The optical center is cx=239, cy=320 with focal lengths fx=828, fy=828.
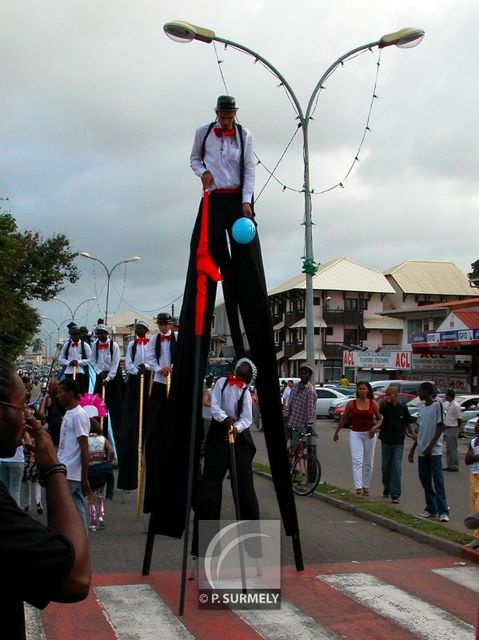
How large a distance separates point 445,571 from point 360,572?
95 cm

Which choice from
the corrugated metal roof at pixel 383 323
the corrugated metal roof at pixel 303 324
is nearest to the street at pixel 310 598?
the corrugated metal roof at pixel 303 324

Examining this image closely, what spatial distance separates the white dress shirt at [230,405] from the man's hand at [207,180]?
7.09 ft

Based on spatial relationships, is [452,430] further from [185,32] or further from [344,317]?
[344,317]

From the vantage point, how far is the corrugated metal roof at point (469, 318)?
38881 mm

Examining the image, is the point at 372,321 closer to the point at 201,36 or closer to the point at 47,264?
the point at 47,264

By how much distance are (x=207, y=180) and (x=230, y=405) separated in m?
2.40

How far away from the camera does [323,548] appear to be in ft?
32.6

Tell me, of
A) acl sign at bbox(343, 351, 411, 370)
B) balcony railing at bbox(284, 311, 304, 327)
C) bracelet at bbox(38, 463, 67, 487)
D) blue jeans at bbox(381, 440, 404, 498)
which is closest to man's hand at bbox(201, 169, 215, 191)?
bracelet at bbox(38, 463, 67, 487)

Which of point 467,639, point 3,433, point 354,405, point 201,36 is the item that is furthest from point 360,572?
point 201,36

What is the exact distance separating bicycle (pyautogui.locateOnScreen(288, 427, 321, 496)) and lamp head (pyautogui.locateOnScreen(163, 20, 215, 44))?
699 centimetres

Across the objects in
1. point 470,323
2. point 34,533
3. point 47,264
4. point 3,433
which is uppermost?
point 47,264

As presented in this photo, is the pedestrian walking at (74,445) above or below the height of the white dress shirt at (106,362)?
below

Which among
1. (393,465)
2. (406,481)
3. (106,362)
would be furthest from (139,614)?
(406,481)

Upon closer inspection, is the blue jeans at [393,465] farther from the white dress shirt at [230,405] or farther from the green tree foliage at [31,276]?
the green tree foliage at [31,276]
